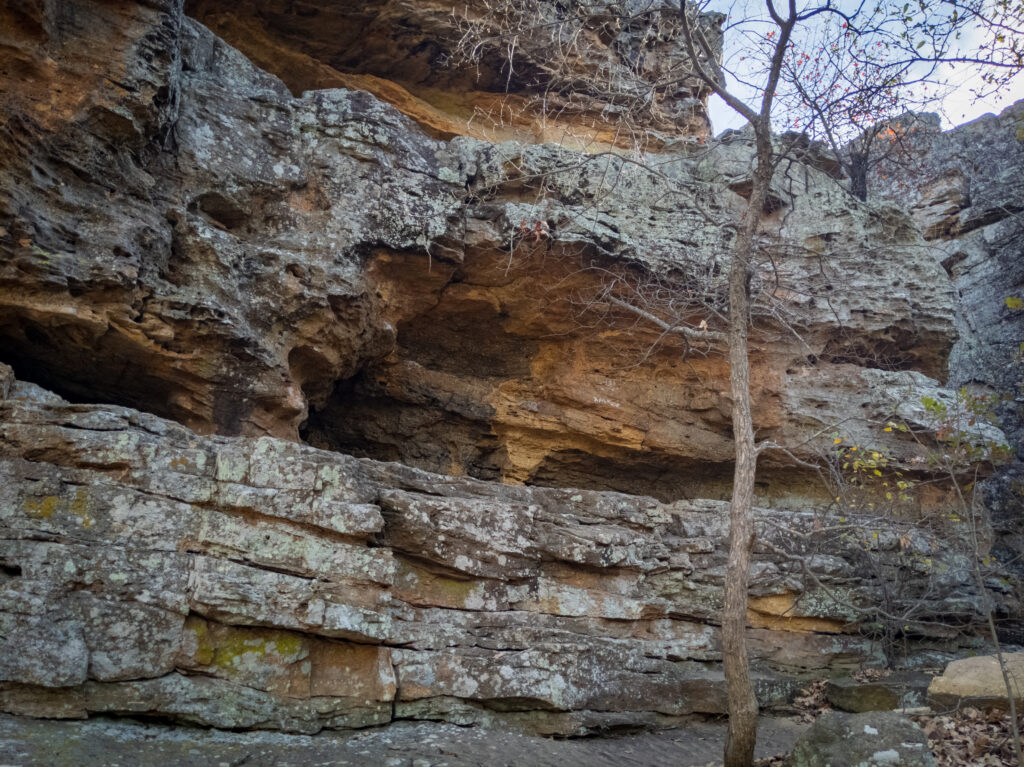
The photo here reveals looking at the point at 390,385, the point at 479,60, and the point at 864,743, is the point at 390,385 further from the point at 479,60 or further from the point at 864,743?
the point at 864,743

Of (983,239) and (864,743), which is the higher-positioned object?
(983,239)

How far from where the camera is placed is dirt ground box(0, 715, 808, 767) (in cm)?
481

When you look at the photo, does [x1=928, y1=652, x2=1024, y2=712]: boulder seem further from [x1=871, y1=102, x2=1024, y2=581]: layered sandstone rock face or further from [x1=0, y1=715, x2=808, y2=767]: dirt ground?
[x1=871, y1=102, x2=1024, y2=581]: layered sandstone rock face

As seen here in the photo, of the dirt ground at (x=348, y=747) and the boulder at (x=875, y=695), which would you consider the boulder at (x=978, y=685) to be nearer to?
the boulder at (x=875, y=695)

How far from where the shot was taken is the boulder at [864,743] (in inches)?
200

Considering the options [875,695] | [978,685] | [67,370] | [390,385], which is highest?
[390,385]

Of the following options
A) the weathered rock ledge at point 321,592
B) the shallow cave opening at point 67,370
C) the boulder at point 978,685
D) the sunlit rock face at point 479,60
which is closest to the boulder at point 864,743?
the boulder at point 978,685

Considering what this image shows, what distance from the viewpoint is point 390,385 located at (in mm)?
10211

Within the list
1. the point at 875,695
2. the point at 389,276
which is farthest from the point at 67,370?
the point at 875,695

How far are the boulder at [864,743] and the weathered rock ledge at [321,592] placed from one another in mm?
1770

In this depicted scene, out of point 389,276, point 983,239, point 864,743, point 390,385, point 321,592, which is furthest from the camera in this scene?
point 983,239

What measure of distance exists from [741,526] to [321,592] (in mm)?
3507

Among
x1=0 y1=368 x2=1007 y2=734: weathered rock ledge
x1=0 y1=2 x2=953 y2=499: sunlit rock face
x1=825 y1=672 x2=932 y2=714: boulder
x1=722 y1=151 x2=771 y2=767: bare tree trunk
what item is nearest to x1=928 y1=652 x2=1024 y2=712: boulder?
x1=825 y1=672 x2=932 y2=714: boulder

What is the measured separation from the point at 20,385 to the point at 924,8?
27.4 feet
